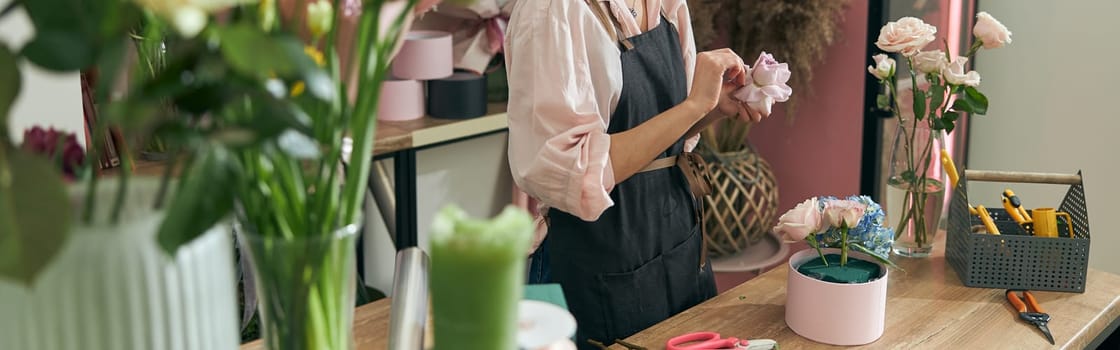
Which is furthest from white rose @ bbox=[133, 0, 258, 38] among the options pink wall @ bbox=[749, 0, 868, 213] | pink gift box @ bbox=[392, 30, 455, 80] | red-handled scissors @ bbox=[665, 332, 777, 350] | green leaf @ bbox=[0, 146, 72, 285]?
pink wall @ bbox=[749, 0, 868, 213]

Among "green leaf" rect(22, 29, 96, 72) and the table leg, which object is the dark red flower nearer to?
"green leaf" rect(22, 29, 96, 72)

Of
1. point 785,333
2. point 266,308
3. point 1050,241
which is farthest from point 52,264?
point 1050,241

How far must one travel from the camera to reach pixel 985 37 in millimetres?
1997

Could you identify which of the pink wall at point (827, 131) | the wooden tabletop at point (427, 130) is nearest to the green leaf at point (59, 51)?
the wooden tabletop at point (427, 130)

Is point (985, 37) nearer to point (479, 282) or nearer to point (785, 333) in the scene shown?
point (785, 333)

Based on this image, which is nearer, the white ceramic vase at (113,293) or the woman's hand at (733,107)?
→ the white ceramic vase at (113,293)

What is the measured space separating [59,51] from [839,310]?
4.03 ft

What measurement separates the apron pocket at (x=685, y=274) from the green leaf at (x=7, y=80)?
143cm

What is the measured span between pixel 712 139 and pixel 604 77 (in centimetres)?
143

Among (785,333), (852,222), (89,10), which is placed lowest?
(785,333)

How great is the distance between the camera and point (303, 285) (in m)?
0.85

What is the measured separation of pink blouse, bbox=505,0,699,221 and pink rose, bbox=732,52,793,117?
24 cm

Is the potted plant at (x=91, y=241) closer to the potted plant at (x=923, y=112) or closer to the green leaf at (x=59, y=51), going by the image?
the green leaf at (x=59, y=51)

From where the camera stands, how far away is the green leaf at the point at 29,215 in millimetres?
682
